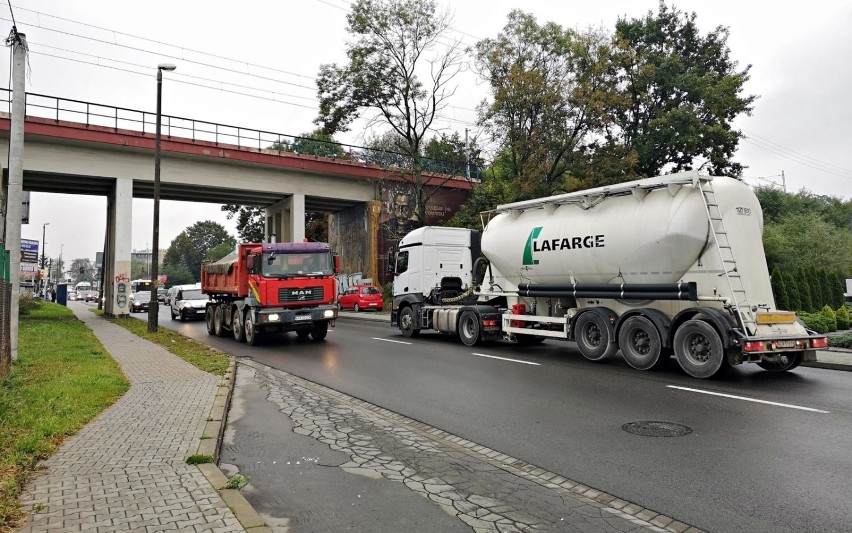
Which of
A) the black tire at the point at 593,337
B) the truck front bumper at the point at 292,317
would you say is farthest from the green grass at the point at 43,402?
the black tire at the point at 593,337

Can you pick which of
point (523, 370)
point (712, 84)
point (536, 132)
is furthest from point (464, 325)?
point (712, 84)

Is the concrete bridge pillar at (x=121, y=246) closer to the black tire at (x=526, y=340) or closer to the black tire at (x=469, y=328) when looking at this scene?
the black tire at (x=469, y=328)

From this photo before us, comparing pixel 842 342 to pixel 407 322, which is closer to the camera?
pixel 842 342

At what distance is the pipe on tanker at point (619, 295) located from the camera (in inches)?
389

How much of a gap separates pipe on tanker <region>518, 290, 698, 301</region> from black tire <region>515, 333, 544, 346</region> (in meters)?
1.79

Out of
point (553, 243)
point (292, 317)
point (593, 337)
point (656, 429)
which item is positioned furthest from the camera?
point (292, 317)

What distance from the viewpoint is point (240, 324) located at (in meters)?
17.4

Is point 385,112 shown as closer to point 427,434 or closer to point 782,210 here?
point 427,434

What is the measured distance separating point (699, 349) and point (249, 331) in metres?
12.3

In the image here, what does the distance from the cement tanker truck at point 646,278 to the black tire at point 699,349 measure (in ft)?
0.06

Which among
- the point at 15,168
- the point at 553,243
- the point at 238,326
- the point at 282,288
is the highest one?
the point at 15,168

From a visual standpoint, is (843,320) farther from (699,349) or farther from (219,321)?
(219,321)

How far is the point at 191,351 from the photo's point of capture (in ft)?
46.1

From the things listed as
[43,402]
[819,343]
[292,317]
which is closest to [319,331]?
[292,317]
